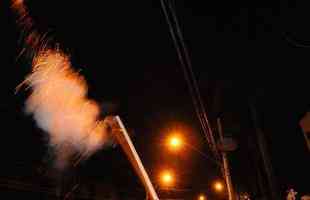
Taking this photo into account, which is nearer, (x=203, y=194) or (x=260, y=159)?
(x=260, y=159)

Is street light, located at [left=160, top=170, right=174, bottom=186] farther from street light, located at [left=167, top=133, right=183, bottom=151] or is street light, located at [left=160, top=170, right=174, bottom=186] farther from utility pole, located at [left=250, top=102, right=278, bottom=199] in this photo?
utility pole, located at [left=250, top=102, right=278, bottom=199]

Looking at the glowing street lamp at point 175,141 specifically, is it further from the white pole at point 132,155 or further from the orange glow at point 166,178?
the white pole at point 132,155

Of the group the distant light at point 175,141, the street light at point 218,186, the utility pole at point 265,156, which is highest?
the distant light at point 175,141

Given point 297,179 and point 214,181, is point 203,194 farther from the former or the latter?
point 297,179

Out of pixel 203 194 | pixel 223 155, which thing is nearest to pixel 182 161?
pixel 203 194

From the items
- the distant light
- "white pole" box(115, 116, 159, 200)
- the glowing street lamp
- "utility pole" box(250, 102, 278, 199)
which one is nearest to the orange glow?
the glowing street lamp

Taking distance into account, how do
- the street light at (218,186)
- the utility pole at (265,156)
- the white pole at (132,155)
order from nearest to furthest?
the white pole at (132,155) → the utility pole at (265,156) → the street light at (218,186)

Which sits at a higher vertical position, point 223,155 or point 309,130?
point 309,130

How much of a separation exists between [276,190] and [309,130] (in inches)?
381

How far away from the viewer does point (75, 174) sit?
1359 centimetres

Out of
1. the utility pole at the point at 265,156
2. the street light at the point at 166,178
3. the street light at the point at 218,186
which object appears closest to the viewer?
the utility pole at the point at 265,156

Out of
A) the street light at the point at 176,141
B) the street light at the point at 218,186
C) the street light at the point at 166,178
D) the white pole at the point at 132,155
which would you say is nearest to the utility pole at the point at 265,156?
the street light at the point at 176,141

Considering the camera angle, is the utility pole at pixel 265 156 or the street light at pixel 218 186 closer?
the utility pole at pixel 265 156

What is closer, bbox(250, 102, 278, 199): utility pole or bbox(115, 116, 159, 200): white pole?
bbox(115, 116, 159, 200): white pole
